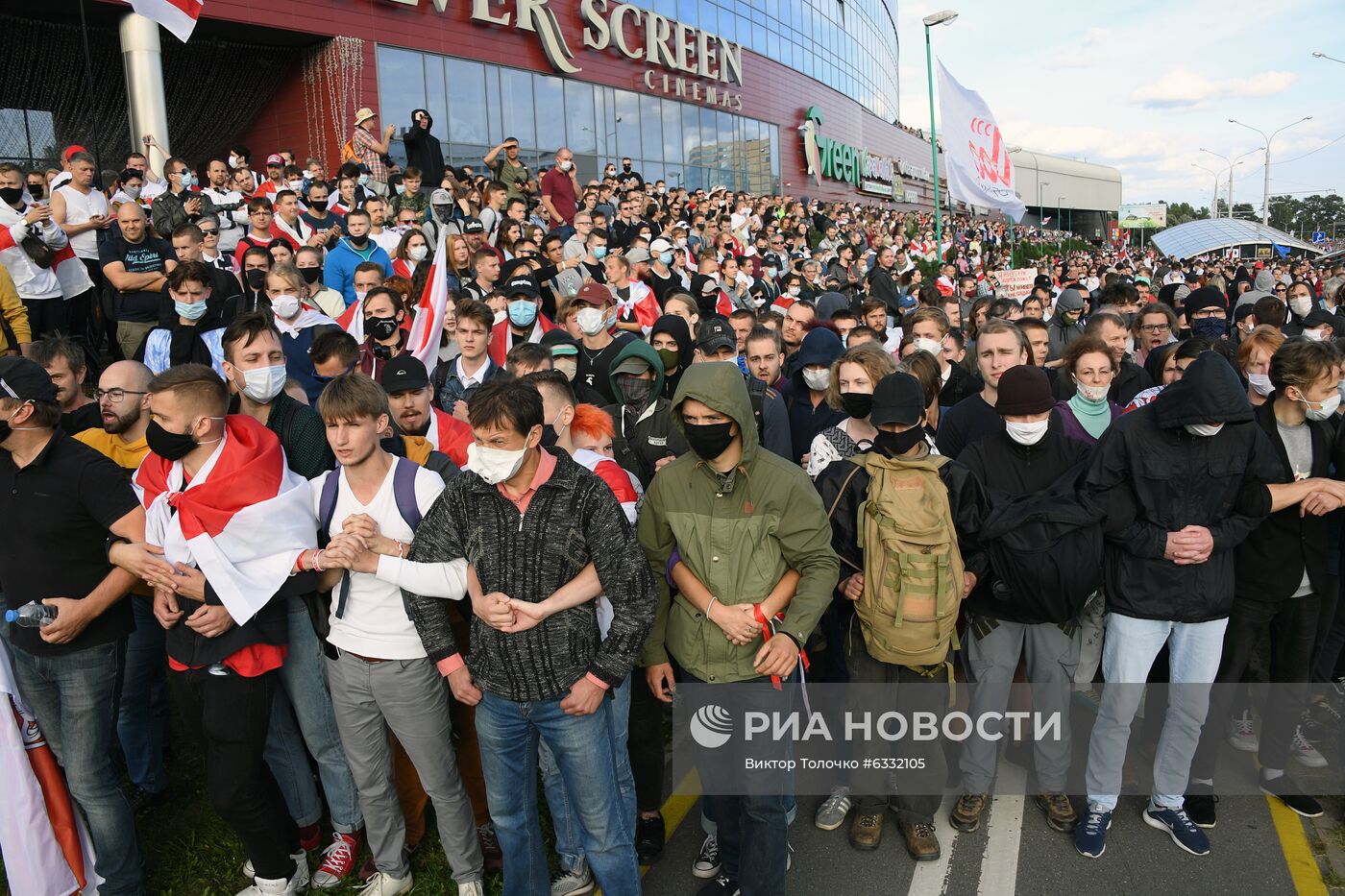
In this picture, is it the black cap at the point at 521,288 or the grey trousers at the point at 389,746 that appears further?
the black cap at the point at 521,288

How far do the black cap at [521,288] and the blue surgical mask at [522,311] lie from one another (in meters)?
0.06

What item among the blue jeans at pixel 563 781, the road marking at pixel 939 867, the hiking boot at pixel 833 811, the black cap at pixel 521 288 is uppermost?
the black cap at pixel 521 288

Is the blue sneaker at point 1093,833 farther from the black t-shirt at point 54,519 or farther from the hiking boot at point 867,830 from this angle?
the black t-shirt at point 54,519

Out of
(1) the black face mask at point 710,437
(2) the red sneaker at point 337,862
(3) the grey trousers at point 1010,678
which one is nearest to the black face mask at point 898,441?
(1) the black face mask at point 710,437

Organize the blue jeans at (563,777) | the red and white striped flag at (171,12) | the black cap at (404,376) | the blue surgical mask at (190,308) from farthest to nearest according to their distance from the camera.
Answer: the red and white striped flag at (171,12) → the blue surgical mask at (190,308) → the black cap at (404,376) → the blue jeans at (563,777)

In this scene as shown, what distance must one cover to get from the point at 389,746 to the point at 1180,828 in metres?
3.50

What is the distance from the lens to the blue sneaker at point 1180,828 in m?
3.93

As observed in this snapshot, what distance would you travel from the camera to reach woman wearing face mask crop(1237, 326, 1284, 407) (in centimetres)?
495

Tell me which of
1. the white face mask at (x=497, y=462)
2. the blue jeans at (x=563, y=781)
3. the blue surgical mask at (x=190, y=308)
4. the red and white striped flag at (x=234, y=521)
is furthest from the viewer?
the blue surgical mask at (x=190, y=308)

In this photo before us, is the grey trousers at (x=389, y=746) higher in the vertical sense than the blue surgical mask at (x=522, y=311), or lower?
lower

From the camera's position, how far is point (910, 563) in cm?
373

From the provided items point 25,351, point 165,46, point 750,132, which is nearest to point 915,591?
point 25,351

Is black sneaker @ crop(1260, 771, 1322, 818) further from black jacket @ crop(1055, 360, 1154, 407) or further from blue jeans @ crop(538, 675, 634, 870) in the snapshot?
blue jeans @ crop(538, 675, 634, 870)

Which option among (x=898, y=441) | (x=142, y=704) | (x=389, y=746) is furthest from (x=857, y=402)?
(x=142, y=704)
